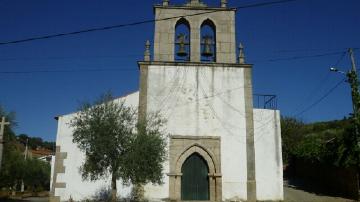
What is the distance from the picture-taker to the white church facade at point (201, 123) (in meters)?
17.7

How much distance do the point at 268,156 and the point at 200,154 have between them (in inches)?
129

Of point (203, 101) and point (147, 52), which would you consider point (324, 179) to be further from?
point (147, 52)

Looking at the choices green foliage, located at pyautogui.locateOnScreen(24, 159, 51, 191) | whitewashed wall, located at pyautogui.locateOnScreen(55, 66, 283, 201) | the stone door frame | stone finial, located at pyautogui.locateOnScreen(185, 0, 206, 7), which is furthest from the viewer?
green foliage, located at pyautogui.locateOnScreen(24, 159, 51, 191)

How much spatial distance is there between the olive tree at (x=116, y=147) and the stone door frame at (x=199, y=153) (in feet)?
7.72

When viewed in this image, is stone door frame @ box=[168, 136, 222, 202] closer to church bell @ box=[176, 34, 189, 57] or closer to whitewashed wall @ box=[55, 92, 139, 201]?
whitewashed wall @ box=[55, 92, 139, 201]

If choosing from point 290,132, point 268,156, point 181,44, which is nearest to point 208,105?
point 181,44

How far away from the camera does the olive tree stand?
14.8 meters

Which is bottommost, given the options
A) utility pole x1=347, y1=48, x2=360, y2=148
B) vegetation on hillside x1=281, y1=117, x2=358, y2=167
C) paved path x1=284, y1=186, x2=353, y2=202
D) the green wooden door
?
paved path x1=284, y1=186, x2=353, y2=202

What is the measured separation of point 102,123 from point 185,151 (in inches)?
188

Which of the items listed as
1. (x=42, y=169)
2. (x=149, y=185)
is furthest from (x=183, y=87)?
(x=42, y=169)

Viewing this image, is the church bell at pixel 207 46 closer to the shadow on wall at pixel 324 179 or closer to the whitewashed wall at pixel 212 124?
the whitewashed wall at pixel 212 124

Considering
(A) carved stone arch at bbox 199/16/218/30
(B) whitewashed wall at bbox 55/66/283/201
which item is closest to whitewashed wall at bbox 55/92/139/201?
(B) whitewashed wall at bbox 55/66/283/201

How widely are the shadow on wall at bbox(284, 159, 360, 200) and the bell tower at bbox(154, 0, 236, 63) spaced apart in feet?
29.8

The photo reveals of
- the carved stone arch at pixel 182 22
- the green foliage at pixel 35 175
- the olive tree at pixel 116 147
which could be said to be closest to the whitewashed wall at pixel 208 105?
the carved stone arch at pixel 182 22
